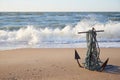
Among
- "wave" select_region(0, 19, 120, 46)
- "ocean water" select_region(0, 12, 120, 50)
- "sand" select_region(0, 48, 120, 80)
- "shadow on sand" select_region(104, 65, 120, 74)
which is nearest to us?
"sand" select_region(0, 48, 120, 80)

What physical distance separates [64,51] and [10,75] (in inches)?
161

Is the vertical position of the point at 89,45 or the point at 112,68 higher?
the point at 89,45

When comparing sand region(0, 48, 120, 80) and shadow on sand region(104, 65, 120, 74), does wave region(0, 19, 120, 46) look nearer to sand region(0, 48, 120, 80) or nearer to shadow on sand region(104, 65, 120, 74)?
sand region(0, 48, 120, 80)

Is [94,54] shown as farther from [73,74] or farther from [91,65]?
[73,74]

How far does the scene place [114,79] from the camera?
7.45m

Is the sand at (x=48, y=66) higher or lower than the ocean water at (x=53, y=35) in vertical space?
higher

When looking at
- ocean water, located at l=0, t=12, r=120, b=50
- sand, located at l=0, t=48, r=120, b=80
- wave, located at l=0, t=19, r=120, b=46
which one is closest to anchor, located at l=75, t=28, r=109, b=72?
sand, located at l=0, t=48, r=120, b=80

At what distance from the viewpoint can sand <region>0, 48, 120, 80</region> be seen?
Answer: 7.67 meters

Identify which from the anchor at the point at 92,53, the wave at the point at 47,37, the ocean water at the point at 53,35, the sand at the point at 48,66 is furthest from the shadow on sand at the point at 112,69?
the wave at the point at 47,37

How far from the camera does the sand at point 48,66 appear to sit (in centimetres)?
767

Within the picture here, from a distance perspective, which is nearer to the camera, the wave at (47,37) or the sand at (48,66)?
the sand at (48,66)

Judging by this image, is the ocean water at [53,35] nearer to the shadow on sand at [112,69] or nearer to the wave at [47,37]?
the wave at [47,37]

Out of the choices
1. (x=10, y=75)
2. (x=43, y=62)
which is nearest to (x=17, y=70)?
(x=10, y=75)

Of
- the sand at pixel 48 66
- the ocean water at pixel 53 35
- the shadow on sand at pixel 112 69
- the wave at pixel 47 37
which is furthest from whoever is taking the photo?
the wave at pixel 47 37
